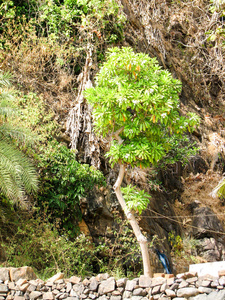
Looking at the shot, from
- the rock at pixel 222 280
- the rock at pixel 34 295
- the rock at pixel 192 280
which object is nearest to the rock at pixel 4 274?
the rock at pixel 34 295

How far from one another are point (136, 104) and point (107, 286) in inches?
120

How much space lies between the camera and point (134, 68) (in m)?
5.89

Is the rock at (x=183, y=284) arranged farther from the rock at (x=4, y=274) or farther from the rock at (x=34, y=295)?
the rock at (x=4, y=274)

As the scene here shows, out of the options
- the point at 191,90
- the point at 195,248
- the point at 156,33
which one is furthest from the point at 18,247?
the point at 191,90

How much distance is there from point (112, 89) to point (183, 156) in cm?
632

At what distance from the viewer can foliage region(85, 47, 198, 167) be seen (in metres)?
5.64

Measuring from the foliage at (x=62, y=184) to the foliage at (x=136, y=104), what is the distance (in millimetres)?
2081

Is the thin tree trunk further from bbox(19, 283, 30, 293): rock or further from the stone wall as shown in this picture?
bbox(19, 283, 30, 293): rock

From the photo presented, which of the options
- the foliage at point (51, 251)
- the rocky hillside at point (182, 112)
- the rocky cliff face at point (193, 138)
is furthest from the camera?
the rocky cliff face at point (193, 138)

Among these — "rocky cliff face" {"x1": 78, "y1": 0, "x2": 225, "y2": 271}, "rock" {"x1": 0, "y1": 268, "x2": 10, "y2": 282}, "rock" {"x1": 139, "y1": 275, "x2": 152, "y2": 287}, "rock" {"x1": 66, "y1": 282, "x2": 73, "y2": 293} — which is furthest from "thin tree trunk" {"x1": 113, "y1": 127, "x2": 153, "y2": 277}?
"rocky cliff face" {"x1": 78, "y1": 0, "x2": 225, "y2": 271}

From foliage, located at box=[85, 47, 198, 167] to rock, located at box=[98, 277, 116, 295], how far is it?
201cm

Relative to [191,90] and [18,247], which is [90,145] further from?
[191,90]

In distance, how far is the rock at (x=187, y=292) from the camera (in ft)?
15.6

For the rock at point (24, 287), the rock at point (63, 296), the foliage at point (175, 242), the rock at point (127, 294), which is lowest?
the rock at point (127, 294)
